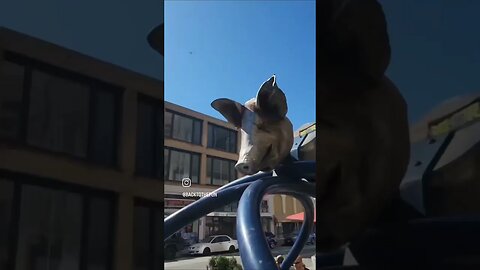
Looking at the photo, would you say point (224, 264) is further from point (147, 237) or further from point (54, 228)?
point (54, 228)

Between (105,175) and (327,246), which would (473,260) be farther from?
(105,175)

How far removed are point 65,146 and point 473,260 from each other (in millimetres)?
1156

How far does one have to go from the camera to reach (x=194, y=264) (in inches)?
67.4

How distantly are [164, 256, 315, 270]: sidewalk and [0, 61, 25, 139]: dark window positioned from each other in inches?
25.1

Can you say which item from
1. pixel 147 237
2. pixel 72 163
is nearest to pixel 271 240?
pixel 147 237

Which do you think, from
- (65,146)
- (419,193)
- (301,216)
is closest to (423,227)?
(419,193)

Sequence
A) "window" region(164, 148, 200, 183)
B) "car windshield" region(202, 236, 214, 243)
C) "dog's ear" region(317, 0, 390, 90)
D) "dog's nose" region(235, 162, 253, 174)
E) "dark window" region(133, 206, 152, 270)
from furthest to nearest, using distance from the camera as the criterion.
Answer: "dog's nose" region(235, 162, 253, 174) < "car windshield" region(202, 236, 214, 243) < "window" region(164, 148, 200, 183) < "dog's ear" region(317, 0, 390, 90) < "dark window" region(133, 206, 152, 270)

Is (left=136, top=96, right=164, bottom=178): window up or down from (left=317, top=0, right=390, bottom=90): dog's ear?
down

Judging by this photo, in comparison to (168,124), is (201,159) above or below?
below

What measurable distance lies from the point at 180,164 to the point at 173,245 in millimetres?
292

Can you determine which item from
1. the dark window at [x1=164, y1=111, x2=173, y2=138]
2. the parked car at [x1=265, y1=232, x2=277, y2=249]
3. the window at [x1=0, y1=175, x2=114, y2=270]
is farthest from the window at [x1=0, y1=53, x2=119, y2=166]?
the parked car at [x1=265, y1=232, x2=277, y2=249]

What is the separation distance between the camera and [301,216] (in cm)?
192

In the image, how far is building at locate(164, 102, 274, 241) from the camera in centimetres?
168

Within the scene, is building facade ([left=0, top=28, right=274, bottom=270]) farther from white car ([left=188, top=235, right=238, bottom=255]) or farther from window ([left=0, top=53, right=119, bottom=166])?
white car ([left=188, top=235, right=238, bottom=255])
